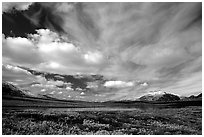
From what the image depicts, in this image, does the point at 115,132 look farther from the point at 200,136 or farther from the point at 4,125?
the point at 4,125

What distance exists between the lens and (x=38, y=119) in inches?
907

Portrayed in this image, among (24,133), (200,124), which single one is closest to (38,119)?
(24,133)

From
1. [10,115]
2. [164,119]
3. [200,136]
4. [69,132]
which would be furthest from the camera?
[164,119]

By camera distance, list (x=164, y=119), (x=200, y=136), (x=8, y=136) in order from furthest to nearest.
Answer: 1. (x=164, y=119)
2. (x=200, y=136)
3. (x=8, y=136)

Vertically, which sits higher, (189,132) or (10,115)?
(10,115)

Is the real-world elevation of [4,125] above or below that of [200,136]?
above

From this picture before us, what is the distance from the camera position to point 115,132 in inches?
809

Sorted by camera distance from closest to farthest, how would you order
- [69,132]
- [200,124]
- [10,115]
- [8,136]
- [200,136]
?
1. [8,136]
2. [69,132]
3. [200,136]
4. [10,115]
5. [200,124]

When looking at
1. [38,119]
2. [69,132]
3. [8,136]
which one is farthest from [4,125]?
[69,132]

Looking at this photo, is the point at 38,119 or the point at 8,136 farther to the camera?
the point at 38,119

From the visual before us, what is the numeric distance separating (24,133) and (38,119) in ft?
14.4

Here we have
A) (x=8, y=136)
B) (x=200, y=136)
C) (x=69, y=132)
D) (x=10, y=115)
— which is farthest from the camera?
(x=10, y=115)

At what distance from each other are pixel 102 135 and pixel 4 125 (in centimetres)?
857

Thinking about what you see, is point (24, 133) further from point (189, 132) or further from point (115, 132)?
point (189, 132)
